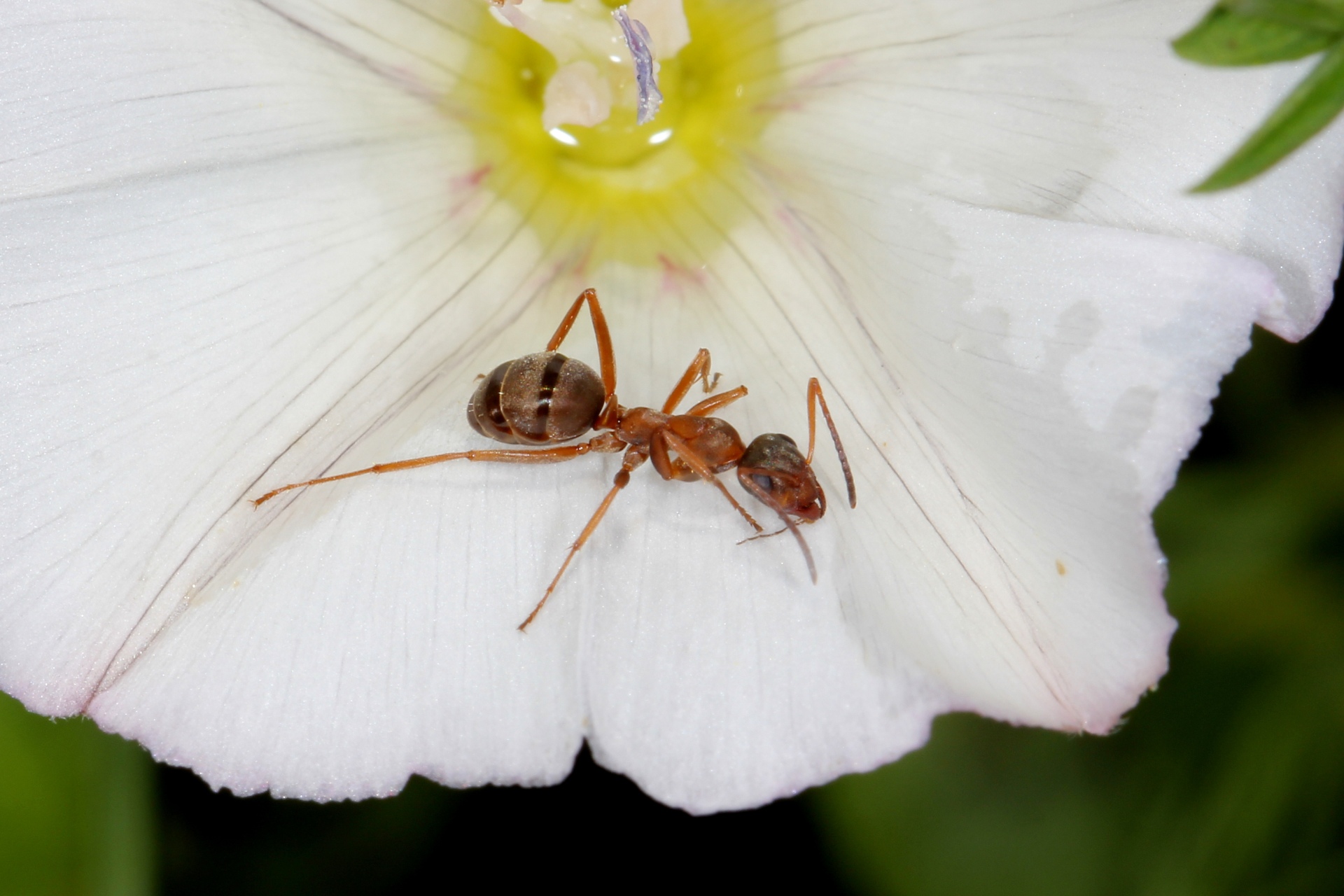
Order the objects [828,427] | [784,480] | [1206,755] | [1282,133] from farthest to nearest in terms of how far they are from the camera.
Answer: [1206,755] → [828,427] → [784,480] → [1282,133]

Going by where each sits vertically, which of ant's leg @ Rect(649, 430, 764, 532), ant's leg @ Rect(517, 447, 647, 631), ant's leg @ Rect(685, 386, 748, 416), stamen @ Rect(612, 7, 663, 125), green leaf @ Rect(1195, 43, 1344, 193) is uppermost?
green leaf @ Rect(1195, 43, 1344, 193)

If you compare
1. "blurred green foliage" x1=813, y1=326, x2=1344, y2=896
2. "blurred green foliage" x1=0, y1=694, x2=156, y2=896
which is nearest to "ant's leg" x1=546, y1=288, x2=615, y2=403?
"blurred green foliage" x1=813, y1=326, x2=1344, y2=896

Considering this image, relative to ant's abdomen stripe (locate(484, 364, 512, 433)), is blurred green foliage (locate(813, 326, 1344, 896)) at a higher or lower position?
lower

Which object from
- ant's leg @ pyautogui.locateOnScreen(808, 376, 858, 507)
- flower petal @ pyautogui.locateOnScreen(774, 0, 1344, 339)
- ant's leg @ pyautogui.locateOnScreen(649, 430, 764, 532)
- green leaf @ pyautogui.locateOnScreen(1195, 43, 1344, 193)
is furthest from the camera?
ant's leg @ pyautogui.locateOnScreen(649, 430, 764, 532)

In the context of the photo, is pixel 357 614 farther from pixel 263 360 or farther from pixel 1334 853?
pixel 1334 853

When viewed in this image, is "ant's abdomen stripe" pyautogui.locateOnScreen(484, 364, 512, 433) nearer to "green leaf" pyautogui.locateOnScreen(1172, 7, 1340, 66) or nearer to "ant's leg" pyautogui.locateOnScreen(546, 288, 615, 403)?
"ant's leg" pyautogui.locateOnScreen(546, 288, 615, 403)

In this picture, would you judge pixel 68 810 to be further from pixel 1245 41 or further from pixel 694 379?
pixel 1245 41

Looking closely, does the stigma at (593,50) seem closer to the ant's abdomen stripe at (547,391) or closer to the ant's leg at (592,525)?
the ant's abdomen stripe at (547,391)

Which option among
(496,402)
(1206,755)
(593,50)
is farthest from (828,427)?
(1206,755)
